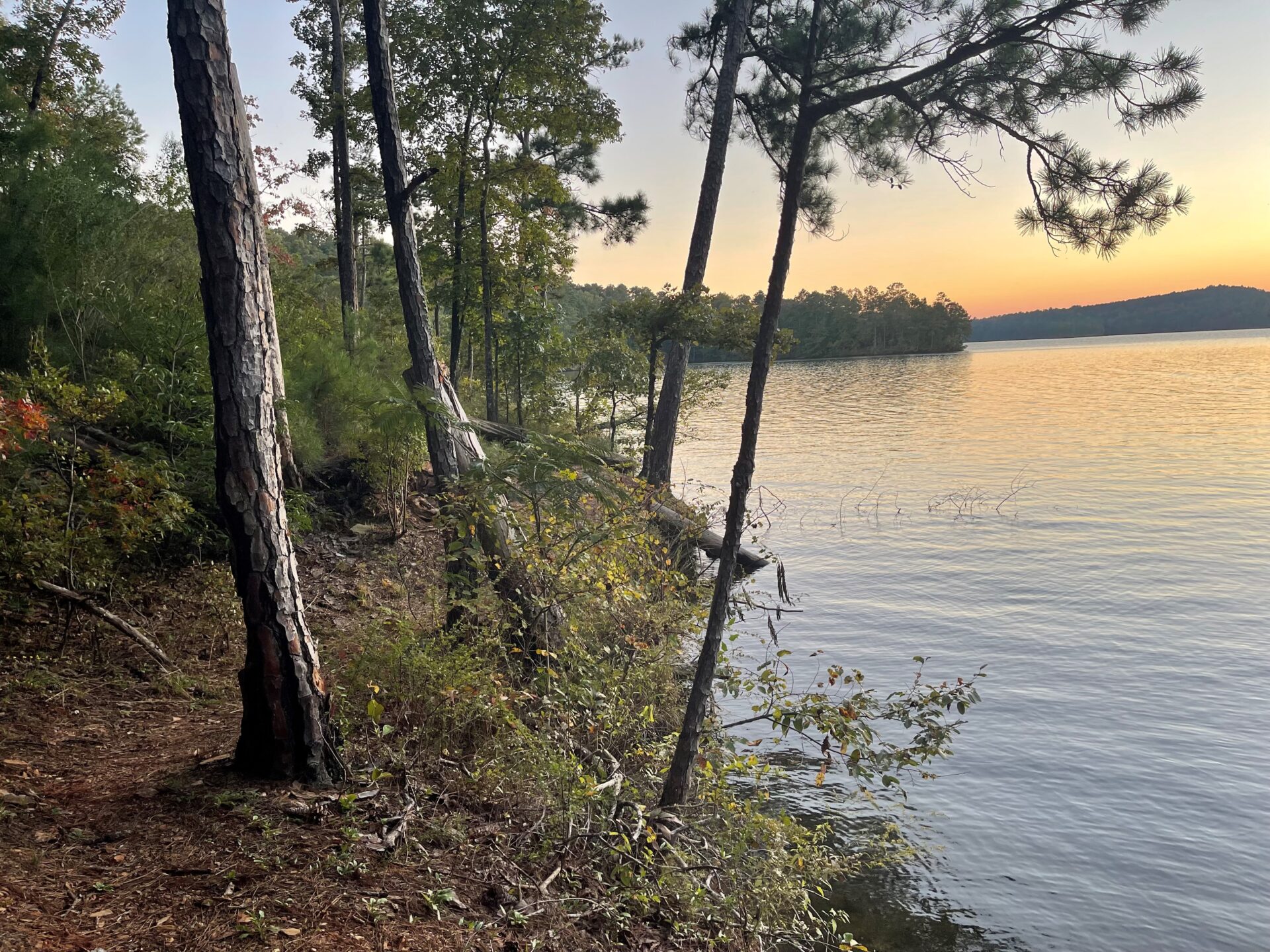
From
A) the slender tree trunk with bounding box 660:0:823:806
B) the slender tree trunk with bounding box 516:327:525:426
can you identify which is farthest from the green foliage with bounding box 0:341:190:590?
the slender tree trunk with bounding box 516:327:525:426

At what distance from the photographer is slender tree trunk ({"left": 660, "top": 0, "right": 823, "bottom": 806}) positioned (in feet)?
15.1

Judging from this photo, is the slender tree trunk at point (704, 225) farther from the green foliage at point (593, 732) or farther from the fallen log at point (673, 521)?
the green foliage at point (593, 732)

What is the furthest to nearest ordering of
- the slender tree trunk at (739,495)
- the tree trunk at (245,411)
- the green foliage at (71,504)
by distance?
the green foliage at (71,504) → the slender tree trunk at (739,495) → the tree trunk at (245,411)

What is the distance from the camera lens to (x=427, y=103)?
14594 millimetres

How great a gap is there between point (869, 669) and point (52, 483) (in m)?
8.11

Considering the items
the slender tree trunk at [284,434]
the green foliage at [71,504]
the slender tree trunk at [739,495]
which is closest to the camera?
the slender tree trunk at [739,495]

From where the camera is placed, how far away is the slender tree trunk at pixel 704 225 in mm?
12867

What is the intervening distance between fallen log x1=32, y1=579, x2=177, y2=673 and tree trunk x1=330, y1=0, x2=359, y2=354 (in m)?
8.30

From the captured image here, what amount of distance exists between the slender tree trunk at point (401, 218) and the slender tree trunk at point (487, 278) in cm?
887

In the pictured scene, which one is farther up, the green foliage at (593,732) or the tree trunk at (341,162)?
the tree trunk at (341,162)

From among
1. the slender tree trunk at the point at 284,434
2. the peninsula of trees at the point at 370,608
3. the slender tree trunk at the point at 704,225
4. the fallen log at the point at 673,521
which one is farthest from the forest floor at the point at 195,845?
the slender tree trunk at the point at 704,225

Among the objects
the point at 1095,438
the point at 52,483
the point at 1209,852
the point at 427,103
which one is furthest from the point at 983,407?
the point at 52,483

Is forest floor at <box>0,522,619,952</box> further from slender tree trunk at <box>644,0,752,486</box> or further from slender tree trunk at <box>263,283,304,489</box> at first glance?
slender tree trunk at <box>644,0,752,486</box>

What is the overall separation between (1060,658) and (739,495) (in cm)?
698
